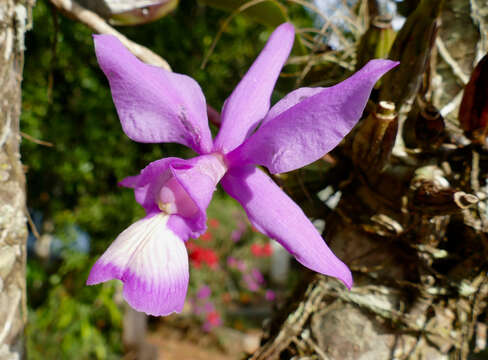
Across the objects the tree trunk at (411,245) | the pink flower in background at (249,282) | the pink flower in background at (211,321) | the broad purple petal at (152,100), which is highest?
the broad purple petal at (152,100)

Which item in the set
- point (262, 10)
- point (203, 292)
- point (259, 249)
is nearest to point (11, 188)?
point (262, 10)

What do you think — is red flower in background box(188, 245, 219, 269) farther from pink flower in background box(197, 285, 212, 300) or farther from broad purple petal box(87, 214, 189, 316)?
broad purple petal box(87, 214, 189, 316)

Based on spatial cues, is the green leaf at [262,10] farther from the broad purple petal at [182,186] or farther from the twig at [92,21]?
the broad purple petal at [182,186]

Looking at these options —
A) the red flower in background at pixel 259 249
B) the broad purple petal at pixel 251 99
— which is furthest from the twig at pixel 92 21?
the red flower in background at pixel 259 249

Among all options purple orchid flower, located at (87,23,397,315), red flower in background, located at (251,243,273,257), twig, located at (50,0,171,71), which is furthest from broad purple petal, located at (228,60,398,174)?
red flower in background, located at (251,243,273,257)

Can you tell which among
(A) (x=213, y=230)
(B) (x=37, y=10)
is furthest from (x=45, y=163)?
(A) (x=213, y=230)

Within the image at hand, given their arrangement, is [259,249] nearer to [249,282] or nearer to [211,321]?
[249,282]

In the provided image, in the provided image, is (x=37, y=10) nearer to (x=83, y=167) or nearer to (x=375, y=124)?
(x=83, y=167)
